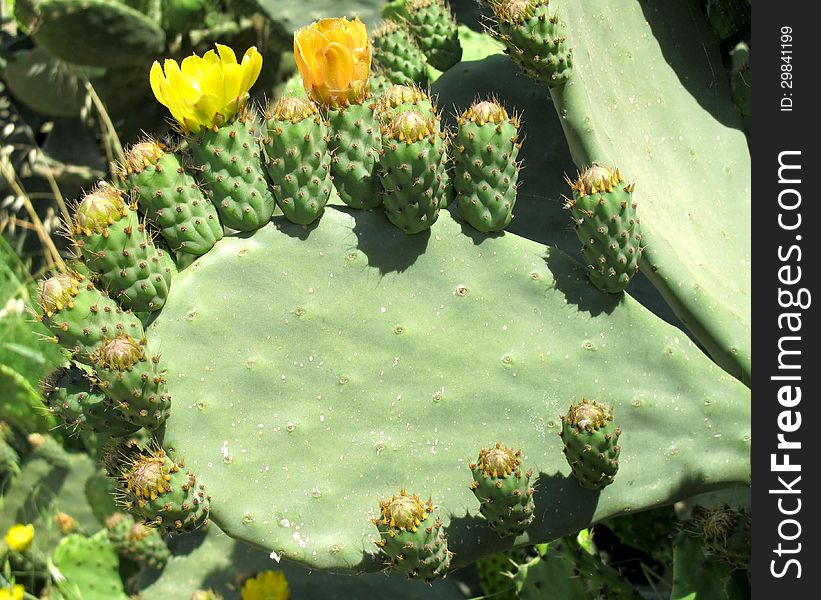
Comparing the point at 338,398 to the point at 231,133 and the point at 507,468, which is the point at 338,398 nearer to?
the point at 507,468

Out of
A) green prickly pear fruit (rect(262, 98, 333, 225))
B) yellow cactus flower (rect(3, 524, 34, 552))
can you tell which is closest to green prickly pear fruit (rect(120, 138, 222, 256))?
green prickly pear fruit (rect(262, 98, 333, 225))

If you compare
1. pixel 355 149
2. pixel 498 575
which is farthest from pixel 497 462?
pixel 498 575

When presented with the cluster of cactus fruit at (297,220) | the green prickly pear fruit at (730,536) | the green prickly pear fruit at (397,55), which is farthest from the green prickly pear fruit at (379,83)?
the green prickly pear fruit at (730,536)

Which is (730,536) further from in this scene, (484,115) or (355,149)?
(355,149)

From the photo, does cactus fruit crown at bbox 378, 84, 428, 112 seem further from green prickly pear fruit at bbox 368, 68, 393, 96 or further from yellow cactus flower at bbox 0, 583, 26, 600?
yellow cactus flower at bbox 0, 583, 26, 600

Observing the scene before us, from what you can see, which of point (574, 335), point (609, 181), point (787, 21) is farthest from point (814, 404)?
point (787, 21)

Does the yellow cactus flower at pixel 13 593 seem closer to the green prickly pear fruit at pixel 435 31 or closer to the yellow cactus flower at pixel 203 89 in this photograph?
the yellow cactus flower at pixel 203 89
